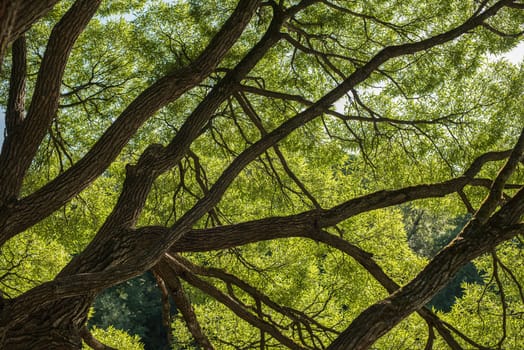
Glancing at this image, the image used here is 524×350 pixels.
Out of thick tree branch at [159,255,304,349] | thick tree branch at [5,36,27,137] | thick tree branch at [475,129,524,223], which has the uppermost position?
thick tree branch at [5,36,27,137]

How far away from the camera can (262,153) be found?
4723mm

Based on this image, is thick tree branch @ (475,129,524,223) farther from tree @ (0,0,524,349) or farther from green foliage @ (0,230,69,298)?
A: green foliage @ (0,230,69,298)

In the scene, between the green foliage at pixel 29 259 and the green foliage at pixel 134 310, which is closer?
the green foliage at pixel 29 259

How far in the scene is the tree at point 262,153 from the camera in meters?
3.95

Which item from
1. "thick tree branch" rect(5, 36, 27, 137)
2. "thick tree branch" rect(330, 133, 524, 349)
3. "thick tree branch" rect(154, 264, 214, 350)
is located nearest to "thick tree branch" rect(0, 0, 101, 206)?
"thick tree branch" rect(5, 36, 27, 137)

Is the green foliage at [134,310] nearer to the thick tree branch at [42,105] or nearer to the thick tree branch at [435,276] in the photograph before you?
the thick tree branch at [42,105]

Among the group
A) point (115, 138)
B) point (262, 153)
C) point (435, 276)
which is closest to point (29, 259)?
point (115, 138)

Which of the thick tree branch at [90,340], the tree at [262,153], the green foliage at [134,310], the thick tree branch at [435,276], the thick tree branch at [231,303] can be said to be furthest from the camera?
the green foliage at [134,310]

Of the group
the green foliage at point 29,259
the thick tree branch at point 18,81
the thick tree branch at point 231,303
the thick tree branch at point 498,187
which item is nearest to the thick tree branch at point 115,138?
the thick tree branch at point 18,81

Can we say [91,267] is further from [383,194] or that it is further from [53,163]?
[53,163]

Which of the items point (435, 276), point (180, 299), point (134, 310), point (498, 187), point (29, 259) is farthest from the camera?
point (134, 310)

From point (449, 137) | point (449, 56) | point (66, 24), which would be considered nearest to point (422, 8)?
point (449, 56)

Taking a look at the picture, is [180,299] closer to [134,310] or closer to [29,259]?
[29,259]

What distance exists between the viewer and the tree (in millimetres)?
3953
